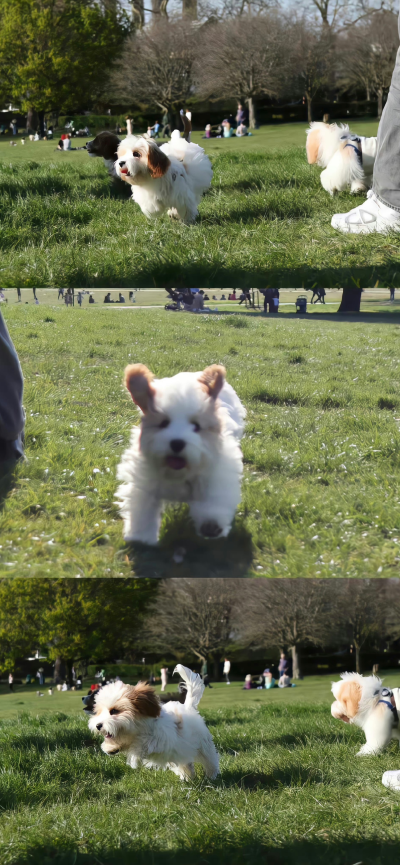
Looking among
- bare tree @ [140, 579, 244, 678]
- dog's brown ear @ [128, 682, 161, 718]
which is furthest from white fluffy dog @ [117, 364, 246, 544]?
dog's brown ear @ [128, 682, 161, 718]

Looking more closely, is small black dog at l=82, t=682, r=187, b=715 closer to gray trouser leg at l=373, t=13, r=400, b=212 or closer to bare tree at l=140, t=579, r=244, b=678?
bare tree at l=140, t=579, r=244, b=678

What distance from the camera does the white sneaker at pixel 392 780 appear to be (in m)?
3.29

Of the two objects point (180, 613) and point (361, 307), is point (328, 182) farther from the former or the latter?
point (180, 613)

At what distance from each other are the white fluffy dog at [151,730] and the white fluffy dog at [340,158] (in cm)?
276

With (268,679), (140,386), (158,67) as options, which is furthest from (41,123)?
(268,679)

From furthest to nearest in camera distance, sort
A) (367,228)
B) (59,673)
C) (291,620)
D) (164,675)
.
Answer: (59,673)
(164,675)
(291,620)
(367,228)

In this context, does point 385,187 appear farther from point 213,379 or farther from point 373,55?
point 213,379

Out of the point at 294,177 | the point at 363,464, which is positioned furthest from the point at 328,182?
the point at 363,464

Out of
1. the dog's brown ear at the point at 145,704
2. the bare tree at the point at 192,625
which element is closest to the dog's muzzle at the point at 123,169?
the bare tree at the point at 192,625

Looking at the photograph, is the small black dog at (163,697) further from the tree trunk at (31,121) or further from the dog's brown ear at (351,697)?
the tree trunk at (31,121)

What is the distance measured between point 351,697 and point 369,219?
3.25 metres

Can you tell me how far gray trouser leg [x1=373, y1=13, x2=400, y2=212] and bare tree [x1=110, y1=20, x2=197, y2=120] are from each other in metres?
0.73

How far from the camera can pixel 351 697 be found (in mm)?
4250

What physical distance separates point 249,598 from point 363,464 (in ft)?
8.68
